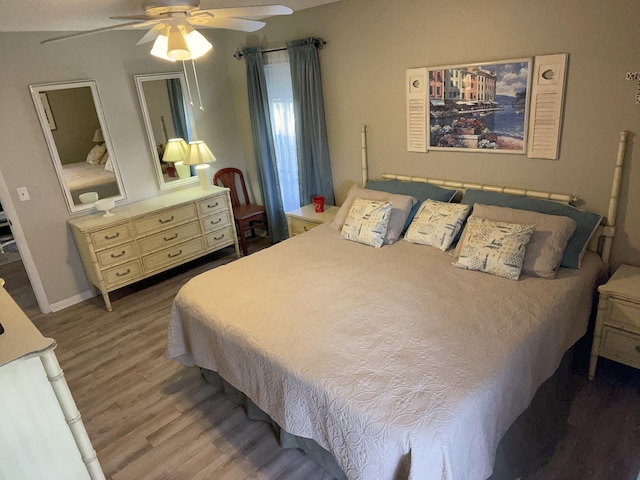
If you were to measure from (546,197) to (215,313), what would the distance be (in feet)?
7.30

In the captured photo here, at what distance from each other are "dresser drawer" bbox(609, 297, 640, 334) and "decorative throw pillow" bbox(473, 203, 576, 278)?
34cm

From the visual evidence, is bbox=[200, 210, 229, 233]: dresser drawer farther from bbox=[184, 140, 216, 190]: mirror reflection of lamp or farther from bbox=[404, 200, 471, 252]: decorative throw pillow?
bbox=[404, 200, 471, 252]: decorative throw pillow

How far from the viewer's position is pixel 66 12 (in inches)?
96.3

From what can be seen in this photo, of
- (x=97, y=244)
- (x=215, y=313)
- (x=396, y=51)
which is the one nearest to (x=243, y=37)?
(x=396, y=51)

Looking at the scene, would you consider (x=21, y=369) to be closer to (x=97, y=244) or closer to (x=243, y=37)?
(x=97, y=244)

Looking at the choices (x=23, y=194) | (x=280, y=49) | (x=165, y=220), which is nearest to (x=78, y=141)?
(x=23, y=194)

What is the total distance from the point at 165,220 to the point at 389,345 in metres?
2.80

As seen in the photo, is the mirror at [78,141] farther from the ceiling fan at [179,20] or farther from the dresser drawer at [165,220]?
the ceiling fan at [179,20]

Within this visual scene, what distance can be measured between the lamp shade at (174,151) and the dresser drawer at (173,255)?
33.7 inches

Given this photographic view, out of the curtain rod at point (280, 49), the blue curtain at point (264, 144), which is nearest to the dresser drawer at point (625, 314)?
the curtain rod at point (280, 49)

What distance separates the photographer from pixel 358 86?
142 inches

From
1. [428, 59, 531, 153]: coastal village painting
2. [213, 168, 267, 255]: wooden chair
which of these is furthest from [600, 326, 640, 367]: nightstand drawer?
[213, 168, 267, 255]: wooden chair

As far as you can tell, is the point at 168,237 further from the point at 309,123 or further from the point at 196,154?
the point at 309,123

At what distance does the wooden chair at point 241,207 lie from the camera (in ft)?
15.1
